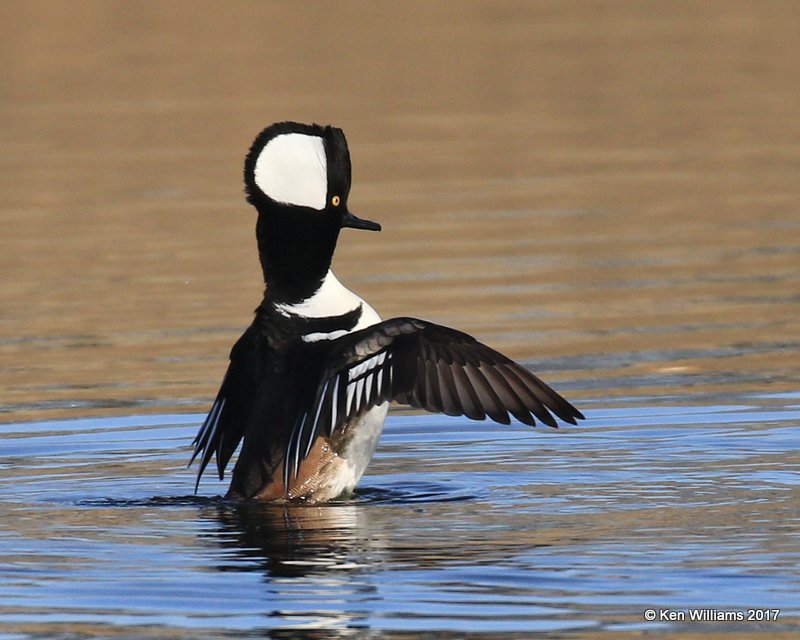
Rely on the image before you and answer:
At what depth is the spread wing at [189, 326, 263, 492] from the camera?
8.49m

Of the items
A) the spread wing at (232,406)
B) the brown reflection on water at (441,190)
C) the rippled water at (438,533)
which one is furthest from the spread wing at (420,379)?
the brown reflection on water at (441,190)

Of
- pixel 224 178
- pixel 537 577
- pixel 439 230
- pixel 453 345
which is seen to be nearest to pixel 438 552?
pixel 537 577

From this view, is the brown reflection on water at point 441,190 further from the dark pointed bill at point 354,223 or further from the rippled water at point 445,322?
the dark pointed bill at point 354,223

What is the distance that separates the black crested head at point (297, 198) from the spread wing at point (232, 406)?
0.32 meters

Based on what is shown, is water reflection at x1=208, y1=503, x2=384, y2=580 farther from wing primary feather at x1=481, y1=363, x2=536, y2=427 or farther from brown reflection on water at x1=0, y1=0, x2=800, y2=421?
brown reflection on water at x1=0, y1=0, x2=800, y2=421

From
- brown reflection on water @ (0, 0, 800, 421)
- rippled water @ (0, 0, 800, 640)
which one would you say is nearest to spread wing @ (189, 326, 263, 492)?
rippled water @ (0, 0, 800, 640)

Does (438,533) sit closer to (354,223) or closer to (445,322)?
(354,223)

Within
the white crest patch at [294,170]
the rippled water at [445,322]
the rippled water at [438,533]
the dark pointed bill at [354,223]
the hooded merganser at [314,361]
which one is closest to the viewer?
the rippled water at [438,533]

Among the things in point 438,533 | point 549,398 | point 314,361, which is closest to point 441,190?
point 314,361

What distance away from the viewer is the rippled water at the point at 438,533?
6.44 meters

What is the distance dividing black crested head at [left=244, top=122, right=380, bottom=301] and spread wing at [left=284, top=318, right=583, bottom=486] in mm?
575

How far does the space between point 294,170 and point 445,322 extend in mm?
4076

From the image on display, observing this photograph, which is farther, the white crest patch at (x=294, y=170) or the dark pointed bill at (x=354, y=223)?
the dark pointed bill at (x=354, y=223)

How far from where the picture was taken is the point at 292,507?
822 cm
